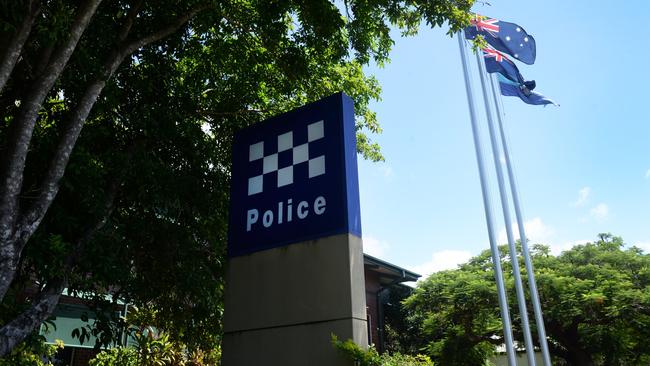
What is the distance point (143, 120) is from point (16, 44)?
2503 mm

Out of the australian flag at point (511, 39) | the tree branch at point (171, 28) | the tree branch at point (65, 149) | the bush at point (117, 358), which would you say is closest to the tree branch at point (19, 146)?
the tree branch at point (65, 149)

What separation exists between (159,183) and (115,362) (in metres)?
4.47

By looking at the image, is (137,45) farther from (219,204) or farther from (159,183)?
(219,204)

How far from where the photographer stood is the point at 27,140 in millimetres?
5707

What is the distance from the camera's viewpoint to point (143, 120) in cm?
A: 796

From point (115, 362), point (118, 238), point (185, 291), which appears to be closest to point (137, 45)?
point (118, 238)

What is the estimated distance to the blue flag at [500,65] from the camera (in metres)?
15.6

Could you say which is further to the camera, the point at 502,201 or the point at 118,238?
the point at 502,201

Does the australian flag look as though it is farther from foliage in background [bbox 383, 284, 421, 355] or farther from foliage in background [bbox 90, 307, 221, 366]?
foliage in background [bbox 383, 284, 421, 355]

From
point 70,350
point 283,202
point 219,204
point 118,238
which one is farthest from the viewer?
point 70,350

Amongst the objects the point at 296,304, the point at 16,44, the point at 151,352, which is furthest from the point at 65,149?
the point at 151,352

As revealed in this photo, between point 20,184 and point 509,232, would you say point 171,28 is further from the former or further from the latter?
point 509,232

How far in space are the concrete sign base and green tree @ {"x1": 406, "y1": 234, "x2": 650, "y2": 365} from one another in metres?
13.8

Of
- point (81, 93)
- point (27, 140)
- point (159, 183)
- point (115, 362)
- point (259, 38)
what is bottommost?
point (115, 362)
